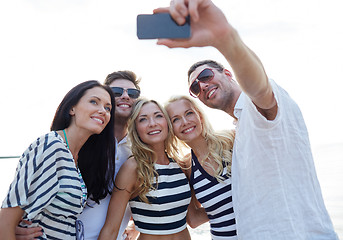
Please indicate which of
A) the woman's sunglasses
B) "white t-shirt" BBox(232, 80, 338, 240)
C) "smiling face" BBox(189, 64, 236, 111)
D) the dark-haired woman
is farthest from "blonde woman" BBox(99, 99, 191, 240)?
"white t-shirt" BBox(232, 80, 338, 240)

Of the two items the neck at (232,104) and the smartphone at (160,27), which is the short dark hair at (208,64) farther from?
the smartphone at (160,27)

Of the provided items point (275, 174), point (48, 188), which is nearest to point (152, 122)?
point (48, 188)

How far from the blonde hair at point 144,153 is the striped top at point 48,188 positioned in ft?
2.60

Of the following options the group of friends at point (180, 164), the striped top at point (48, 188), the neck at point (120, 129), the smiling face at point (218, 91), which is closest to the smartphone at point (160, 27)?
the group of friends at point (180, 164)

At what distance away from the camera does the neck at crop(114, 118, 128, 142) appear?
3.93 metres

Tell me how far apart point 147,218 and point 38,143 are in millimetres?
1553

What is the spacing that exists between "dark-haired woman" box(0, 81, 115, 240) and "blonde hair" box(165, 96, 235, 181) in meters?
1.05

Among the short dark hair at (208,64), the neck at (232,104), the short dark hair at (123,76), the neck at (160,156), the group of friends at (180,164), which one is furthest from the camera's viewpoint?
the short dark hair at (123,76)

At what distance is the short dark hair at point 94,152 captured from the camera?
282 cm

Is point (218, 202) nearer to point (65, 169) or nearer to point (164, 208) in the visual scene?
point (164, 208)

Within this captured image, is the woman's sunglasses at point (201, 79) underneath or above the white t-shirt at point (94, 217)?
above

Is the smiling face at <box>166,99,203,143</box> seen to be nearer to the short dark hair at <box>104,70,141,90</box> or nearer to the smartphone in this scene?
the short dark hair at <box>104,70,141,90</box>

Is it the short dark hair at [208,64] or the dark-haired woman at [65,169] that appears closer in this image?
the dark-haired woman at [65,169]

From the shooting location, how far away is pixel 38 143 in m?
2.30
